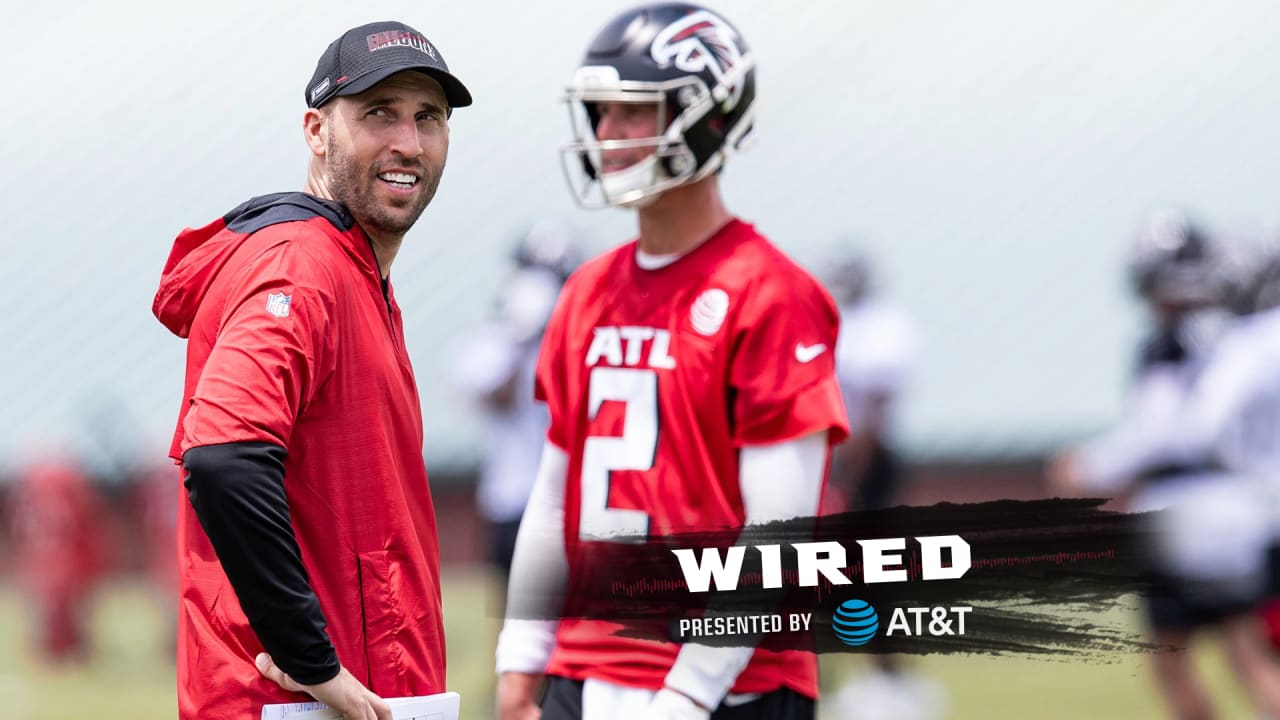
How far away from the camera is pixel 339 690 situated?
251 centimetres

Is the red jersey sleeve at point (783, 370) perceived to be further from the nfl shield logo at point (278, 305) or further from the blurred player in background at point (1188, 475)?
the blurred player in background at point (1188, 475)

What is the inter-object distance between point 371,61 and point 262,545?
929mm

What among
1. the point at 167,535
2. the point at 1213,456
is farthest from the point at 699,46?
the point at 167,535

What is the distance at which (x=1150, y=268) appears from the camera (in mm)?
7074

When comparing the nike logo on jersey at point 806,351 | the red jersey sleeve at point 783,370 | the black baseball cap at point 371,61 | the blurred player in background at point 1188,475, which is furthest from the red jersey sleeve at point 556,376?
the blurred player in background at point 1188,475

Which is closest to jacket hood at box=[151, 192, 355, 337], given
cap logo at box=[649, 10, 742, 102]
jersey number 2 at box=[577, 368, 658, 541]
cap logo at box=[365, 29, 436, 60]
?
cap logo at box=[365, 29, 436, 60]

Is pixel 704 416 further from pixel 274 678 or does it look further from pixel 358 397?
pixel 274 678

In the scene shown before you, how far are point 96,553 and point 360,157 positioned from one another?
15.5m

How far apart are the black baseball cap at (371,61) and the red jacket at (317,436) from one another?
219 mm

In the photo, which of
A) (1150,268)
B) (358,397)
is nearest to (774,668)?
(358,397)

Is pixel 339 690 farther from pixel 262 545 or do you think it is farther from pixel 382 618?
pixel 262 545

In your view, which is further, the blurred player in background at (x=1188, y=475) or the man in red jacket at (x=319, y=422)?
the blurred player in background at (x=1188, y=475)

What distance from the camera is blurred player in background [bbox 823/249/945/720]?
8602 mm

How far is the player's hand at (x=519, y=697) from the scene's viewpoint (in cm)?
337
